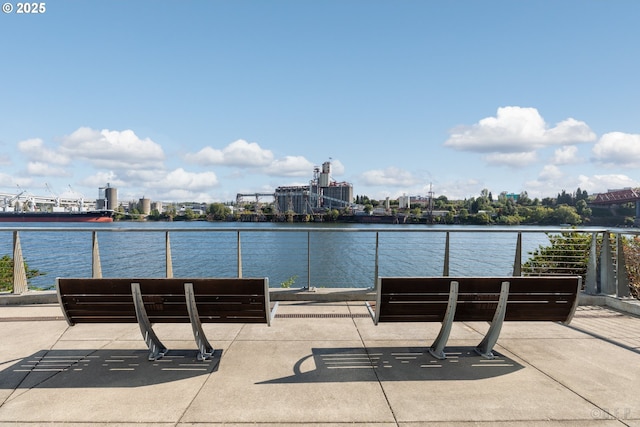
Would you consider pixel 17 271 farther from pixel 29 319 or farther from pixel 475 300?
pixel 475 300

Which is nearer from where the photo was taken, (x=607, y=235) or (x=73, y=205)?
(x=607, y=235)

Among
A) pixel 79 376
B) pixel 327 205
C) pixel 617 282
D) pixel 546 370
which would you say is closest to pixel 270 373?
pixel 79 376

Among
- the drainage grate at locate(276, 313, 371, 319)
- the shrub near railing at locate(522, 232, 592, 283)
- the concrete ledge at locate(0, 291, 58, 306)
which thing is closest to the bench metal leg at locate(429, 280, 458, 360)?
the drainage grate at locate(276, 313, 371, 319)

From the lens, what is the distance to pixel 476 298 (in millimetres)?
4070

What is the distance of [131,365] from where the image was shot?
Result: 156 inches

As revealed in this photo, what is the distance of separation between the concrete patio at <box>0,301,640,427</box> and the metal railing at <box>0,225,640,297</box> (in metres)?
1.78

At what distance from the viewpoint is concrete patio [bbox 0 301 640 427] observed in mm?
2971

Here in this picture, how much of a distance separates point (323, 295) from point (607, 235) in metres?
5.50

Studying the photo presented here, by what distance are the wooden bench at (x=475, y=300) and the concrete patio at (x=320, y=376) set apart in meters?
0.49

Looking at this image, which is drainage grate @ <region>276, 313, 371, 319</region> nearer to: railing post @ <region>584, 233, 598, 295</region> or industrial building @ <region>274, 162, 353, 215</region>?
railing post @ <region>584, 233, 598, 295</region>

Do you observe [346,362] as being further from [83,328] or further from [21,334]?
[21,334]

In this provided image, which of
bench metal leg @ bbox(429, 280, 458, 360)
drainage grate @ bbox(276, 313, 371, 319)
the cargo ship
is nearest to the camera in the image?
bench metal leg @ bbox(429, 280, 458, 360)

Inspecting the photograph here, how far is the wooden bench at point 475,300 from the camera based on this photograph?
3965 millimetres

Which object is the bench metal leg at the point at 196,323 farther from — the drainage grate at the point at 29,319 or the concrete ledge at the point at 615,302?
the concrete ledge at the point at 615,302
